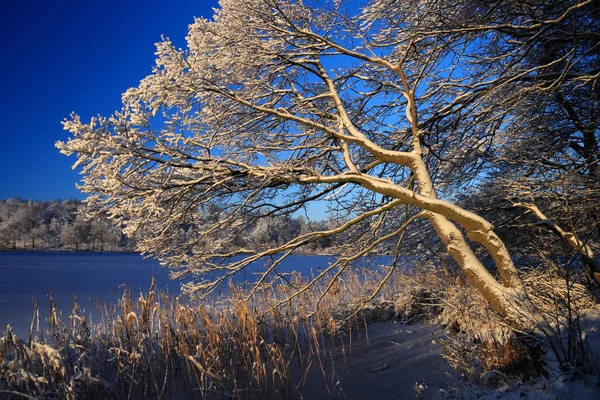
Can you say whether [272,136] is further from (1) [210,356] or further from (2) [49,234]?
(2) [49,234]

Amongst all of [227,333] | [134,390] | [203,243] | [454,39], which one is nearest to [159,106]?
[203,243]

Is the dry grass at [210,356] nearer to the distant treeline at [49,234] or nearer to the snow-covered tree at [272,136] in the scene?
the snow-covered tree at [272,136]

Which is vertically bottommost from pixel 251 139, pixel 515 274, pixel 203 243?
pixel 515 274

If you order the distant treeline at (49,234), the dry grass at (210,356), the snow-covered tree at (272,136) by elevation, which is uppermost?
the distant treeline at (49,234)

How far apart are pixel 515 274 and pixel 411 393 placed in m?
1.64

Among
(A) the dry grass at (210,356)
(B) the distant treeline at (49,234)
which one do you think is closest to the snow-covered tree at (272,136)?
(A) the dry grass at (210,356)

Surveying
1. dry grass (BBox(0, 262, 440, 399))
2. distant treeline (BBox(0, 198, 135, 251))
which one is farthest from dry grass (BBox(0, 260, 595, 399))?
distant treeline (BBox(0, 198, 135, 251))

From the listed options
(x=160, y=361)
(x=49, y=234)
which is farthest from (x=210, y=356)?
(x=49, y=234)

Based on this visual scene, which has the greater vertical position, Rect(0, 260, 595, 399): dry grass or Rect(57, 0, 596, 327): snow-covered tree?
Rect(57, 0, 596, 327): snow-covered tree

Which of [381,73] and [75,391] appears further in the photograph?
[381,73]

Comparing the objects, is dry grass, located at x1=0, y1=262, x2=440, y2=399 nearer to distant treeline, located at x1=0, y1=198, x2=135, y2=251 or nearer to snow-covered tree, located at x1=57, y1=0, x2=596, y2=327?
snow-covered tree, located at x1=57, y1=0, x2=596, y2=327

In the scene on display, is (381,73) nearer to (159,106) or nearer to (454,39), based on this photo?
(454,39)

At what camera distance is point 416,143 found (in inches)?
186

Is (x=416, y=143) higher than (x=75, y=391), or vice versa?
(x=416, y=143)
